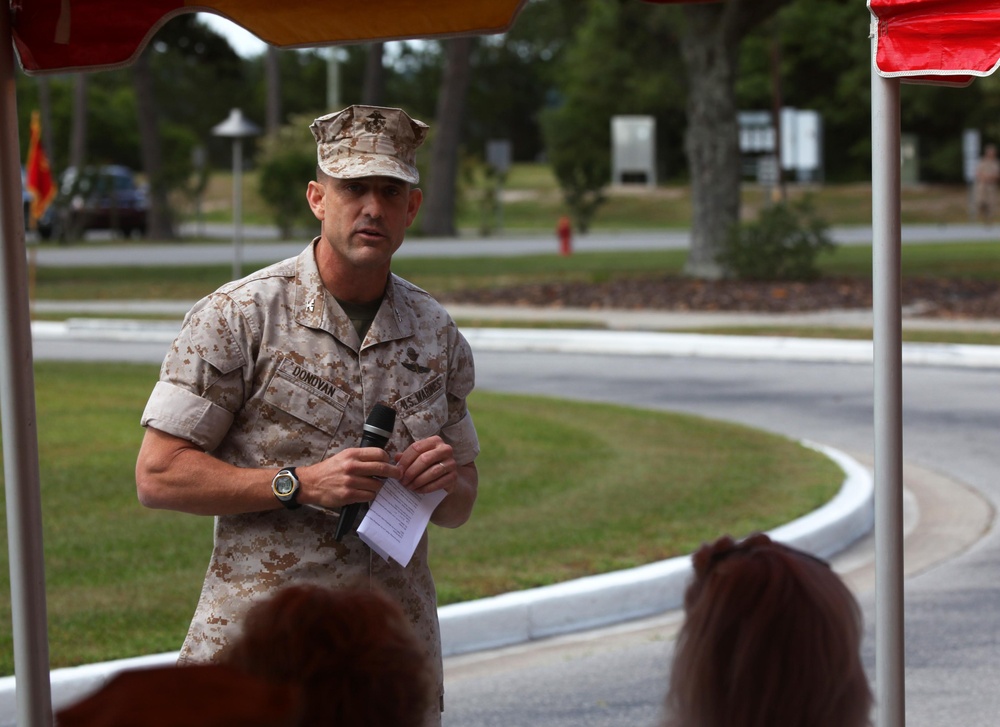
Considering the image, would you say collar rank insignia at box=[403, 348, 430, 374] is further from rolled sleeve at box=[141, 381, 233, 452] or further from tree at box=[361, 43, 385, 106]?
tree at box=[361, 43, 385, 106]

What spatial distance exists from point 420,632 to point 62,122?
2666 inches

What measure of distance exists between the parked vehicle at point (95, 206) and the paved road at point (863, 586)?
2656cm

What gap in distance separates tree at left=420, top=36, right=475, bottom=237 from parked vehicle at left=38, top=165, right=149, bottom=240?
9494 millimetres

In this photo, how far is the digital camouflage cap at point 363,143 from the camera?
3008 mm

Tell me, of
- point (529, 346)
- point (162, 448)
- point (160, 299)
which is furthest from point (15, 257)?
point (160, 299)

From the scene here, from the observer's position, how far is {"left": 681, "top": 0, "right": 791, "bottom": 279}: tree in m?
22.8

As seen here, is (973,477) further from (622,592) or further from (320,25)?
(320,25)

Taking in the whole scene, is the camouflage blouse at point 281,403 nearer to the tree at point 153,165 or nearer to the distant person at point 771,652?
the distant person at point 771,652

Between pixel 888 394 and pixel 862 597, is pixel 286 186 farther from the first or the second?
pixel 888 394

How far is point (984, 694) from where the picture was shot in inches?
218

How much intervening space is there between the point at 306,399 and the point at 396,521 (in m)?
0.31

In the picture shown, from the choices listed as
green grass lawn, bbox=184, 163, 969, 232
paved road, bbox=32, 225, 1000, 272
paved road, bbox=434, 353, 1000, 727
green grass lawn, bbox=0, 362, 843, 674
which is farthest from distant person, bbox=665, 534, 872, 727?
green grass lawn, bbox=184, 163, 969, 232

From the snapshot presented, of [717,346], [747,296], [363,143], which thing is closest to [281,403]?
[363,143]

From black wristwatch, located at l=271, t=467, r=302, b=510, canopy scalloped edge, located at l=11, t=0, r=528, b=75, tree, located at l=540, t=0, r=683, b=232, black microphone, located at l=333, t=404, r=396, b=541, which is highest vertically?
tree, located at l=540, t=0, r=683, b=232
